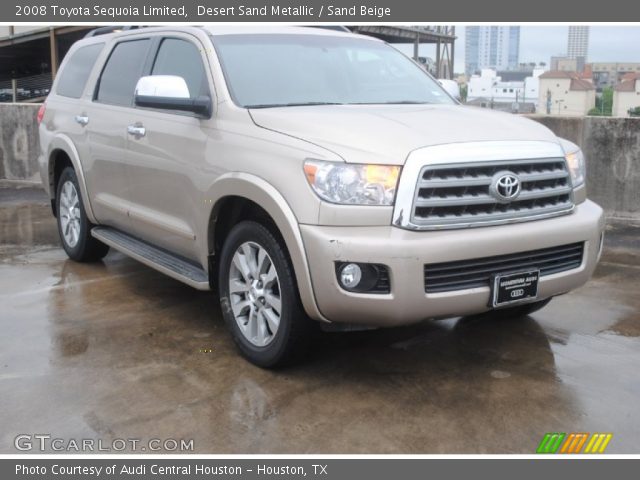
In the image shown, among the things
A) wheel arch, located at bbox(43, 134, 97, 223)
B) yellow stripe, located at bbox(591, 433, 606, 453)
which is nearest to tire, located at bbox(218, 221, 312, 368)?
yellow stripe, located at bbox(591, 433, 606, 453)

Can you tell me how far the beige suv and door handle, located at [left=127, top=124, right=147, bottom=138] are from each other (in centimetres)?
2

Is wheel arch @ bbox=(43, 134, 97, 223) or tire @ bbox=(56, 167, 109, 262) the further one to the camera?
tire @ bbox=(56, 167, 109, 262)

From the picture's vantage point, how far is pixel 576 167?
4270 millimetres

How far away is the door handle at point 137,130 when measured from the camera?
5050 mm

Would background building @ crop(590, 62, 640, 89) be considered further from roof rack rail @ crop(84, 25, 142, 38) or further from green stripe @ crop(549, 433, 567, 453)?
green stripe @ crop(549, 433, 567, 453)

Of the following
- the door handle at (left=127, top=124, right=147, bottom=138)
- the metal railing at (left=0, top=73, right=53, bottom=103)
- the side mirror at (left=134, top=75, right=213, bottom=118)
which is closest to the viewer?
the side mirror at (left=134, top=75, right=213, bottom=118)

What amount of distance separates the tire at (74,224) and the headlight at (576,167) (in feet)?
12.6

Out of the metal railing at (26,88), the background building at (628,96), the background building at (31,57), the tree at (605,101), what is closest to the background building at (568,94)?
the tree at (605,101)

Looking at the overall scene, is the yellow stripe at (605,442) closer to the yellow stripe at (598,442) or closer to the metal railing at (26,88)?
the yellow stripe at (598,442)

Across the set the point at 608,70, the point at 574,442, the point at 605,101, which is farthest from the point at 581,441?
the point at 608,70

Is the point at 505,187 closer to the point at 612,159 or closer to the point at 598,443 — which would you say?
the point at 598,443

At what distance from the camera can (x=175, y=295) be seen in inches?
220

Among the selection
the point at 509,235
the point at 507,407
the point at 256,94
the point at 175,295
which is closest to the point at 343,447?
the point at 507,407

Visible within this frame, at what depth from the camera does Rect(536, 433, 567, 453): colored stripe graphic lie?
3273 mm
